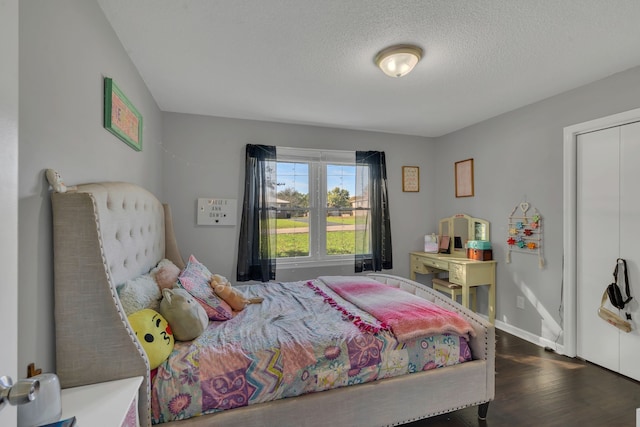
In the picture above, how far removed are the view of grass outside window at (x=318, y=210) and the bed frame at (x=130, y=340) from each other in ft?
4.72

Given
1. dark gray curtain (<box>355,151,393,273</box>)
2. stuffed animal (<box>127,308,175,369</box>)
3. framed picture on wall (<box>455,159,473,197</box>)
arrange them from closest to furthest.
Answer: stuffed animal (<box>127,308,175,369</box>)
framed picture on wall (<box>455,159,473,197</box>)
dark gray curtain (<box>355,151,393,273</box>)

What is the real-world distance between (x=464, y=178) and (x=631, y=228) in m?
1.68

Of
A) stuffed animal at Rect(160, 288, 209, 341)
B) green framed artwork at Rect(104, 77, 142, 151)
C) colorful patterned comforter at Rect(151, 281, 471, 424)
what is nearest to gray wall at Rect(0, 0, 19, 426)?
colorful patterned comforter at Rect(151, 281, 471, 424)

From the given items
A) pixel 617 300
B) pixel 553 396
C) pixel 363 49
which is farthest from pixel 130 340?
pixel 617 300

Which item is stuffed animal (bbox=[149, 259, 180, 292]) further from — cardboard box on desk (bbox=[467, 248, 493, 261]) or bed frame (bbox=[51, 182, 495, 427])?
cardboard box on desk (bbox=[467, 248, 493, 261])

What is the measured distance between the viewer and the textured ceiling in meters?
1.59

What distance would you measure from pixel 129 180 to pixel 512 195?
11.7 ft

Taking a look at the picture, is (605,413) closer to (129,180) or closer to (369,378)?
(369,378)

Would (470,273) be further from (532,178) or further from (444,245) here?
(532,178)

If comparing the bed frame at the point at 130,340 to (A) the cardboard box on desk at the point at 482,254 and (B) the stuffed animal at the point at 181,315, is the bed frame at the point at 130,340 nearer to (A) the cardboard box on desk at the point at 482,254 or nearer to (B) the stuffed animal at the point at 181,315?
(B) the stuffed animal at the point at 181,315

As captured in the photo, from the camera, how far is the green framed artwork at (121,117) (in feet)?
5.27

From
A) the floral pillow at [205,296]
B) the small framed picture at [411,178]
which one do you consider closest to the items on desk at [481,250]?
the small framed picture at [411,178]

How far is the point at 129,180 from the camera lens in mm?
2072

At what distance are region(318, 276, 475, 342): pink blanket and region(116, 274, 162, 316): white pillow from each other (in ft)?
4.32
